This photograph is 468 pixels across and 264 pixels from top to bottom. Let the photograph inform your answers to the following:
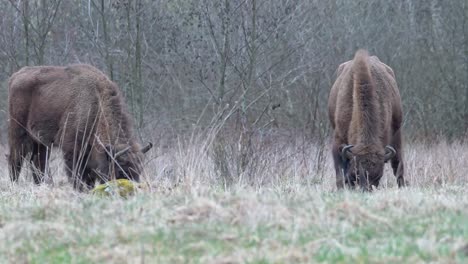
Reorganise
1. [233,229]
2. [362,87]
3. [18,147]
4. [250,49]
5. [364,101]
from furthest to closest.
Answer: [250,49]
[18,147]
[362,87]
[364,101]
[233,229]

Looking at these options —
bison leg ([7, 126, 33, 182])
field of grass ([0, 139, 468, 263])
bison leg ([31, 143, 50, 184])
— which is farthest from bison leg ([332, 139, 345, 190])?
bison leg ([7, 126, 33, 182])

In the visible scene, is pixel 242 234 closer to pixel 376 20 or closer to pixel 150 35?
pixel 150 35

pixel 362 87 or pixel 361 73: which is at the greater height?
pixel 361 73

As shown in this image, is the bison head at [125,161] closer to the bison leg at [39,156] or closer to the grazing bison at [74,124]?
the grazing bison at [74,124]

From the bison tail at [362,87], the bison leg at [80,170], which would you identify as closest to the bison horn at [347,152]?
the bison tail at [362,87]

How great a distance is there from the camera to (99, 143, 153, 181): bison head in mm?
11391

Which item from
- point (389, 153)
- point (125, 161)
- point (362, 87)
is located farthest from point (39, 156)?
point (389, 153)

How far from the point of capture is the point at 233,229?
6.05 m

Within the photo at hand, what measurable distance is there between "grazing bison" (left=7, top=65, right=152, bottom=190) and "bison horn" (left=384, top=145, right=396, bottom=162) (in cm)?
336

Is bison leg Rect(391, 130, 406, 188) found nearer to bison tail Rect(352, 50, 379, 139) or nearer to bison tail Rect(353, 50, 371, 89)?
bison tail Rect(352, 50, 379, 139)

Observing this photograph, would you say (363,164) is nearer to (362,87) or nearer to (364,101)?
(364,101)

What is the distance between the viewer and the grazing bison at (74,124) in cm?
1166

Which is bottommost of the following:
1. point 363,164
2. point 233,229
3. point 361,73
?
point 363,164

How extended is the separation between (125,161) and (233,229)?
5.68 metres
